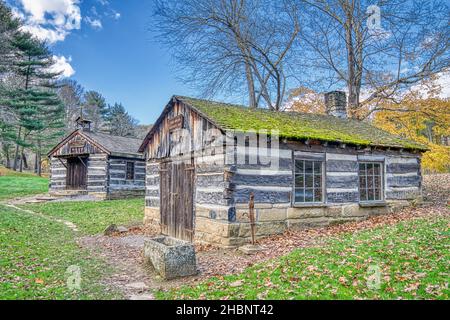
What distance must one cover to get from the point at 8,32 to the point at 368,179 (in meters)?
34.4

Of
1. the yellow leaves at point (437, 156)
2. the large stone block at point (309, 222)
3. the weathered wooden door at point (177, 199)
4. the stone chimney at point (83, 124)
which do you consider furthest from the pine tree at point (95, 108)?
the large stone block at point (309, 222)

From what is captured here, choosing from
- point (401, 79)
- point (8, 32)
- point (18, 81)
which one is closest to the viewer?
point (401, 79)

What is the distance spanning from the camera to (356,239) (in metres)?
8.27

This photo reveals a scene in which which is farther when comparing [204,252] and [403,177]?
[403,177]

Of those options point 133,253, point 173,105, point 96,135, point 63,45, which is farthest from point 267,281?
point 63,45

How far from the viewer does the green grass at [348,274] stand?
4.84 m

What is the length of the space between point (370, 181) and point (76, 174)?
2138cm

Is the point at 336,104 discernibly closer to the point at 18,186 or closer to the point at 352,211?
the point at 352,211

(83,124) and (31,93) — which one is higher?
(31,93)

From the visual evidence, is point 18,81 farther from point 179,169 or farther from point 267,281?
point 267,281

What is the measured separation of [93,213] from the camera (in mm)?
16578

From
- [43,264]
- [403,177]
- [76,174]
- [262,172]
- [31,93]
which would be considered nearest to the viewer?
[43,264]

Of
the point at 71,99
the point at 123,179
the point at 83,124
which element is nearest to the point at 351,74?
the point at 123,179

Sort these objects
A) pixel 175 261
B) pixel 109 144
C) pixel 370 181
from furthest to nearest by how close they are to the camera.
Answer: pixel 109 144
pixel 370 181
pixel 175 261
